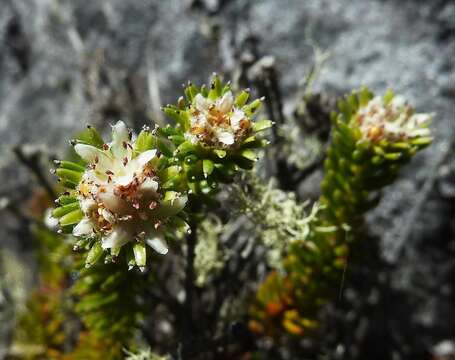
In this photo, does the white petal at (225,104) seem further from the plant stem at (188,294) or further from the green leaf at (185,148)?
the plant stem at (188,294)

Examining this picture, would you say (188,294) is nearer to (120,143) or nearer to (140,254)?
(140,254)

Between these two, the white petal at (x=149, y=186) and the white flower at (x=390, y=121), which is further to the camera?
the white flower at (x=390, y=121)

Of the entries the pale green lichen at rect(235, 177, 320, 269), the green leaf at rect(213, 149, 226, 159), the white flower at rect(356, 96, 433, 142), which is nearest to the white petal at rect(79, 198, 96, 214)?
the green leaf at rect(213, 149, 226, 159)

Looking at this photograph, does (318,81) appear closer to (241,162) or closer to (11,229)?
(241,162)

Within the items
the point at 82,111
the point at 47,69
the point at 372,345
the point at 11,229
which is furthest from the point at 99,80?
the point at 372,345

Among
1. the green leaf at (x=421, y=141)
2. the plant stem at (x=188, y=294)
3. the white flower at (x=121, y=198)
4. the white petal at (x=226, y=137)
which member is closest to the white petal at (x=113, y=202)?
the white flower at (x=121, y=198)

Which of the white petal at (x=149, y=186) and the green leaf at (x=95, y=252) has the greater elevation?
the white petal at (x=149, y=186)

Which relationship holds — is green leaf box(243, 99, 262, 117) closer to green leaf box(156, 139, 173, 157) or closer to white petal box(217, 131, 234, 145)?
A: white petal box(217, 131, 234, 145)
